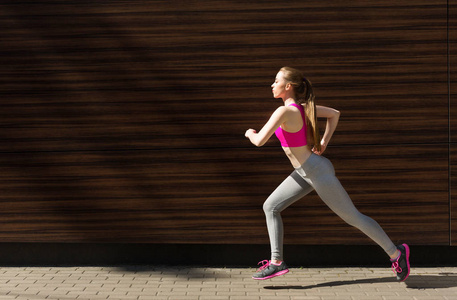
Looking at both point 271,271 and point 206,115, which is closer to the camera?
point 271,271

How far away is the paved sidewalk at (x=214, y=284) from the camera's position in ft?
16.0

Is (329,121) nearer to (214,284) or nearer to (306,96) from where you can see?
(306,96)

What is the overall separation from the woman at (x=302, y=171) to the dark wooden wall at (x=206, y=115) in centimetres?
60

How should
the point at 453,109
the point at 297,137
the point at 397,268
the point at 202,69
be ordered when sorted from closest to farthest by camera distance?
the point at 297,137 < the point at 397,268 < the point at 453,109 < the point at 202,69

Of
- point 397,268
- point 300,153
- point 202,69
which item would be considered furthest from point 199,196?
point 397,268

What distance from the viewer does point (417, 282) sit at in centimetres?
520

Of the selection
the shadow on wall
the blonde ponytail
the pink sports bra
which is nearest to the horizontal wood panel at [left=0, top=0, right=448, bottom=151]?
the shadow on wall

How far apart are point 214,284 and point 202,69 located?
179 centimetres

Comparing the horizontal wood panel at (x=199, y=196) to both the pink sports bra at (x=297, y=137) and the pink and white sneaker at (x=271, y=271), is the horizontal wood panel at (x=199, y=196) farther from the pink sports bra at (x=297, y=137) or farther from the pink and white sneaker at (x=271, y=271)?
the pink sports bra at (x=297, y=137)

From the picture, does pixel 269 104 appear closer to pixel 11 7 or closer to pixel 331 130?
pixel 331 130

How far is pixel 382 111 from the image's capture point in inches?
219

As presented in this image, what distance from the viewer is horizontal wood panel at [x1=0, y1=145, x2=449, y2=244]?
220 inches

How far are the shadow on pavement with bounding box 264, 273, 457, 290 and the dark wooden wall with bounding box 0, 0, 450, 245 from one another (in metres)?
0.35

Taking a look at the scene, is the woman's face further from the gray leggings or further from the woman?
the gray leggings
